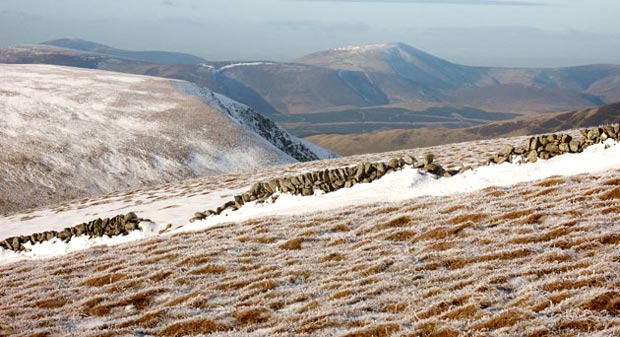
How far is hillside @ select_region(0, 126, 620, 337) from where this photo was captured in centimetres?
1405

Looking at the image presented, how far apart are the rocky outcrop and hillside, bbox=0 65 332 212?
113 feet

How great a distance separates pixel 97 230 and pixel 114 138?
60.4 meters

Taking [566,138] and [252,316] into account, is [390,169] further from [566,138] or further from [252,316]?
[252,316]

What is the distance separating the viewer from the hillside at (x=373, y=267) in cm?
1405

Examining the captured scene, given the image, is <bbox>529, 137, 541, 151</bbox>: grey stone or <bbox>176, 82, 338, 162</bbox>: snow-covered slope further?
<bbox>176, 82, 338, 162</bbox>: snow-covered slope

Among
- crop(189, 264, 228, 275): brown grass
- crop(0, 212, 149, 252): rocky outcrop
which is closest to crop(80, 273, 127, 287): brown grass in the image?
crop(189, 264, 228, 275): brown grass

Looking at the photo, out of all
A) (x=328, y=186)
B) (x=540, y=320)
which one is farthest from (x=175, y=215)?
(x=540, y=320)

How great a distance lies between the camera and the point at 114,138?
91.1 m

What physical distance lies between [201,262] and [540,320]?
13127mm

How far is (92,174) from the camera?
7844 cm

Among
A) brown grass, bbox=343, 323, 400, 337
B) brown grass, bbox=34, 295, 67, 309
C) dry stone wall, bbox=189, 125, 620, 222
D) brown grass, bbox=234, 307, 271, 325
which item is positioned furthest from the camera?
dry stone wall, bbox=189, 125, 620, 222

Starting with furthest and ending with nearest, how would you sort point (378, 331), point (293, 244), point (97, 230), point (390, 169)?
point (97, 230) < point (390, 169) < point (293, 244) < point (378, 331)

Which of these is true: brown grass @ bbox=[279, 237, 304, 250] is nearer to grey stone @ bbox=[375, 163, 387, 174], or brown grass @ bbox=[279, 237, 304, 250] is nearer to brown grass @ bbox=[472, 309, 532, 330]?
grey stone @ bbox=[375, 163, 387, 174]

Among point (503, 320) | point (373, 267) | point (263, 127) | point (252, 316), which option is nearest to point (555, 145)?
point (373, 267)
